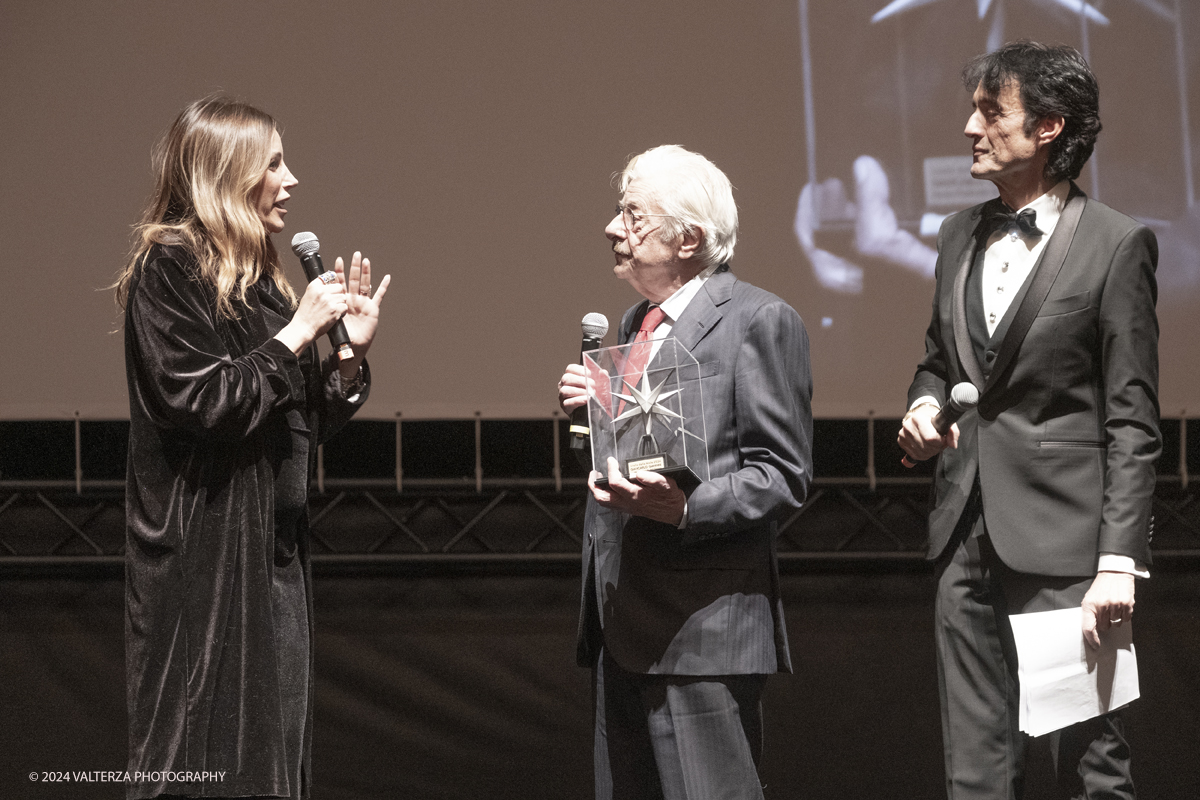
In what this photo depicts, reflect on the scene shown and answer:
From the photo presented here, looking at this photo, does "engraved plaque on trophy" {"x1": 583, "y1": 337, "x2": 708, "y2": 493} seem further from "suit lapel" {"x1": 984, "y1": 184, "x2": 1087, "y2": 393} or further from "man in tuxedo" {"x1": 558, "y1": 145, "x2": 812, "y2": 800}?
"suit lapel" {"x1": 984, "y1": 184, "x2": 1087, "y2": 393}

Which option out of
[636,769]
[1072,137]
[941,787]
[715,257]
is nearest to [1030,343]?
[1072,137]

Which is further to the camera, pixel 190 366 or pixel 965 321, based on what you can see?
pixel 965 321

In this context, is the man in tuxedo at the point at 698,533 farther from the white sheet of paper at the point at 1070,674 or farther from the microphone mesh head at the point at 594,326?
the white sheet of paper at the point at 1070,674

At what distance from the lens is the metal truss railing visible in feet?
18.5

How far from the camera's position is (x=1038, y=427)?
1.76 meters

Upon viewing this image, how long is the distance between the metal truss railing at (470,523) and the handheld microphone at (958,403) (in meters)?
3.89

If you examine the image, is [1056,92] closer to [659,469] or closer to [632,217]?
[632,217]

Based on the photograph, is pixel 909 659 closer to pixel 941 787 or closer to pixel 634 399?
pixel 941 787

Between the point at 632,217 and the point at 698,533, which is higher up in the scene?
the point at 632,217

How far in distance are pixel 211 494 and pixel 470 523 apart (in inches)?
157

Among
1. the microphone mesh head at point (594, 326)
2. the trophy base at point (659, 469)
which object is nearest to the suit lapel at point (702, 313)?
the microphone mesh head at point (594, 326)

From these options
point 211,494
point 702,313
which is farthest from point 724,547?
point 211,494

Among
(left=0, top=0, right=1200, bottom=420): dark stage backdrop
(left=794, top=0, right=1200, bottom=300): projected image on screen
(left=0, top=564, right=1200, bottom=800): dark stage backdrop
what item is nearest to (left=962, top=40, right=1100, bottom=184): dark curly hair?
(left=0, top=564, right=1200, bottom=800): dark stage backdrop

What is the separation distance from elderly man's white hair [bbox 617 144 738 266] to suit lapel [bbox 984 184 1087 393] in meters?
0.47
